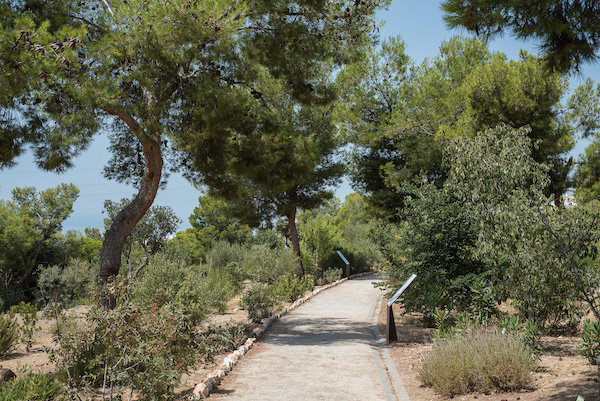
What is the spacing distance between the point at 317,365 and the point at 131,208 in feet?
18.3

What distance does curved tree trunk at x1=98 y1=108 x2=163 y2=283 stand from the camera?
403 inches

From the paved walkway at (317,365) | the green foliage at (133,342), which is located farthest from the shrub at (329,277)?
the green foliage at (133,342)

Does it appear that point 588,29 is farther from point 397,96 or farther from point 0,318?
point 397,96

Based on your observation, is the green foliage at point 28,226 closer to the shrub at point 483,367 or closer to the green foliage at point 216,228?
the green foliage at point 216,228

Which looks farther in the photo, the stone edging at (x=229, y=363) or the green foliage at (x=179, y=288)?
the green foliage at (x=179, y=288)

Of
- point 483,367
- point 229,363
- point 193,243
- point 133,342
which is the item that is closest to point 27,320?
point 229,363

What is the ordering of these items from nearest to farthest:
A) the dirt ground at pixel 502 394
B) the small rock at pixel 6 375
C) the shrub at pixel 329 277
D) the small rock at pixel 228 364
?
the dirt ground at pixel 502 394
the small rock at pixel 6 375
the small rock at pixel 228 364
the shrub at pixel 329 277

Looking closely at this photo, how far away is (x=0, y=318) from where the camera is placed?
9.66 metres

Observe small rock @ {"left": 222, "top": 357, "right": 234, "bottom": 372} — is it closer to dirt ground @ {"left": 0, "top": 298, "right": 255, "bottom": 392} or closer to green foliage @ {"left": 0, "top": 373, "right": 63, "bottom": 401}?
dirt ground @ {"left": 0, "top": 298, "right": 255, "bottom": 392}

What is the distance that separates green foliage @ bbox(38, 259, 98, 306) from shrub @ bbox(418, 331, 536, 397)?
14.8 metres

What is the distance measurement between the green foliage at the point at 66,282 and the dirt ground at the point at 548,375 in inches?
519

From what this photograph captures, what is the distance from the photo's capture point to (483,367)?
619 cm

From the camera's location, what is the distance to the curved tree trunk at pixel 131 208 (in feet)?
33.6

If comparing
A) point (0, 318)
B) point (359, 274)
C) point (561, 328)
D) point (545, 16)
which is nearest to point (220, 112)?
point (0, 318)
